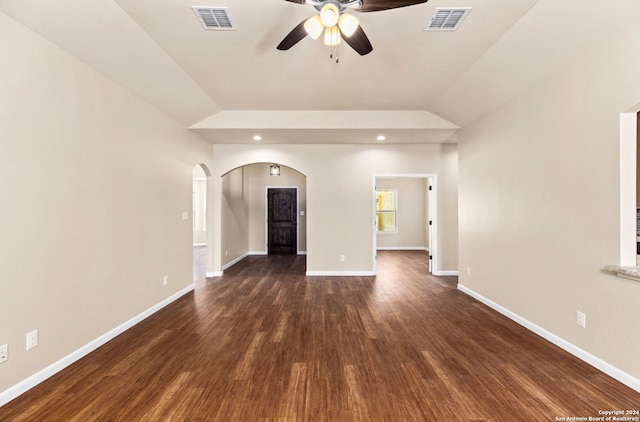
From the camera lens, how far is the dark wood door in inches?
338

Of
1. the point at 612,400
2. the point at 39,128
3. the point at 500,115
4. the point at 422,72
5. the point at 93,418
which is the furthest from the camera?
the point at 500,115

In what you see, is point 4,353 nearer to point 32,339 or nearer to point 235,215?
point 32,339

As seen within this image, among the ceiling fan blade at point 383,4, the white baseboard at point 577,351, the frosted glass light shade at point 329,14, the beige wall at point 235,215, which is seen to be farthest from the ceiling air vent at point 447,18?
the beige wall at point 235,215

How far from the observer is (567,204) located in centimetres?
268

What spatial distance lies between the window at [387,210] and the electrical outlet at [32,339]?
8.34m

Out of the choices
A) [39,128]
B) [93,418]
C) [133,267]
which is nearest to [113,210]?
[133,267]

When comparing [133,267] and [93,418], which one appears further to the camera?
[133,267]

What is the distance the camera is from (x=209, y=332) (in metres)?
3.13

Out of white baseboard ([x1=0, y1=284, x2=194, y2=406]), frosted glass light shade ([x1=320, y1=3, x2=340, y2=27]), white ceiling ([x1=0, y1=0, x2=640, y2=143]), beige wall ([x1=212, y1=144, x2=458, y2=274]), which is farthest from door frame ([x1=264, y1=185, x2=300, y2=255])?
frosted glass light shade ([x1=320, y1=3, x2=340, y2=27])

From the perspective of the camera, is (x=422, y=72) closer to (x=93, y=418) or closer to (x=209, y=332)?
(x=209, y=332)

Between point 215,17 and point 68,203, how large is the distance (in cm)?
202

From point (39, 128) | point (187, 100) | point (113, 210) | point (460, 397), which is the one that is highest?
point (187, 100)

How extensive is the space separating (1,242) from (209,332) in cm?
187

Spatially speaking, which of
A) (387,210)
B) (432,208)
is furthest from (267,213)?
(432,208)
